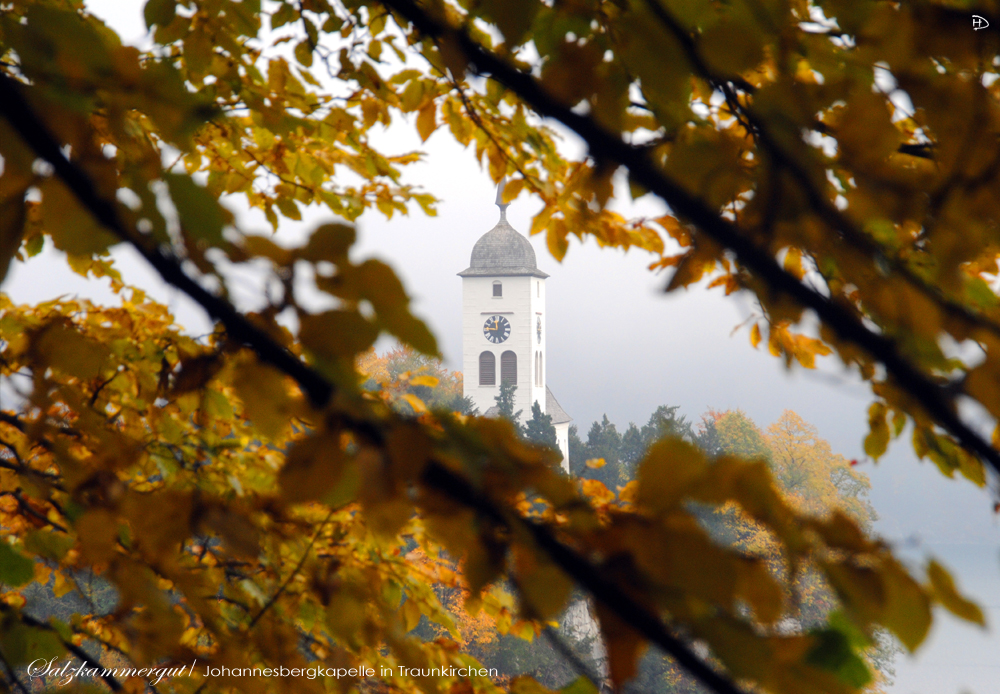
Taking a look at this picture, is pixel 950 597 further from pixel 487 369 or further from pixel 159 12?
pixel 487 369

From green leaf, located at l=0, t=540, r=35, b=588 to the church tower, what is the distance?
3865 cm

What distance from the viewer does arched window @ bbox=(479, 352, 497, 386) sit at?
40094mm

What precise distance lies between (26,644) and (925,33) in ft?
3.78

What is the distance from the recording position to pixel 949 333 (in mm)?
628

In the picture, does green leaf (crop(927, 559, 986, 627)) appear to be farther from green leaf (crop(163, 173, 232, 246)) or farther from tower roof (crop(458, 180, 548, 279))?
tower roof (crop(458, 180, 548, 279))

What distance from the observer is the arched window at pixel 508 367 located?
3966cm

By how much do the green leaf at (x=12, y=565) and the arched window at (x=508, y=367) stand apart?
38.5 meters

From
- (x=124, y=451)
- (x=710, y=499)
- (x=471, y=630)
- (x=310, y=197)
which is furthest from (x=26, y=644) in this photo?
(x=471, y=630)

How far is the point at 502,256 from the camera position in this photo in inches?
1629

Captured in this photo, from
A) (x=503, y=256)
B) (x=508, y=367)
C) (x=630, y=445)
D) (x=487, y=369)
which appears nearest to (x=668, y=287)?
(x=630, y=445)

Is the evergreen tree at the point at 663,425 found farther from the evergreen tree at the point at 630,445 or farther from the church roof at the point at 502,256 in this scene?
the church roof at the point at 502,256

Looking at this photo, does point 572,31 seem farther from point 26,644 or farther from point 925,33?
point 26,644

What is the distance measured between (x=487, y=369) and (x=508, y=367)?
1.27 m

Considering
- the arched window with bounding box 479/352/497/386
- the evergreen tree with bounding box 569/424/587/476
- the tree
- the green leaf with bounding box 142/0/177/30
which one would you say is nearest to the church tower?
the arched window with bounding box 479/352/497/386
